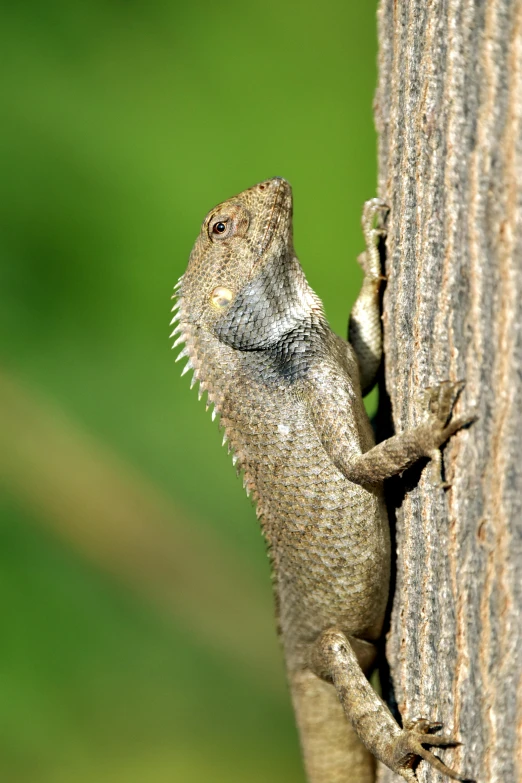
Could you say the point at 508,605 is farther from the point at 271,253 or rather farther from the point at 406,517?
the point at 271,253

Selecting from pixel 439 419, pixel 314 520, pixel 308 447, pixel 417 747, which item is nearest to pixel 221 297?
pixel 308 447

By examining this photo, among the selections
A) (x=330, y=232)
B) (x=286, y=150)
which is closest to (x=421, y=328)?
(x=330, y=232)

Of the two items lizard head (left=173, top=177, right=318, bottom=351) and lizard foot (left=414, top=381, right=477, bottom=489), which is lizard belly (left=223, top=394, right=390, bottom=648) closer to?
lizard head (left=173, top=177, right=318, bottom=351)

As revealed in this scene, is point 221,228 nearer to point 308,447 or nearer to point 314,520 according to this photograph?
point 308,447

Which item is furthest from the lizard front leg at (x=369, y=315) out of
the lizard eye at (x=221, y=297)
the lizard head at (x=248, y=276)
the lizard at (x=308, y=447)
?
the lizard eye at (x=221, y=297)

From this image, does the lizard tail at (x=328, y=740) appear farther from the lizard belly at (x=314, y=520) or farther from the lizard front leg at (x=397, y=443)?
the lizard front leg at (x=397, y=443)

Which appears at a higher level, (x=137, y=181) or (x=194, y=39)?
(x=194, y=39)
